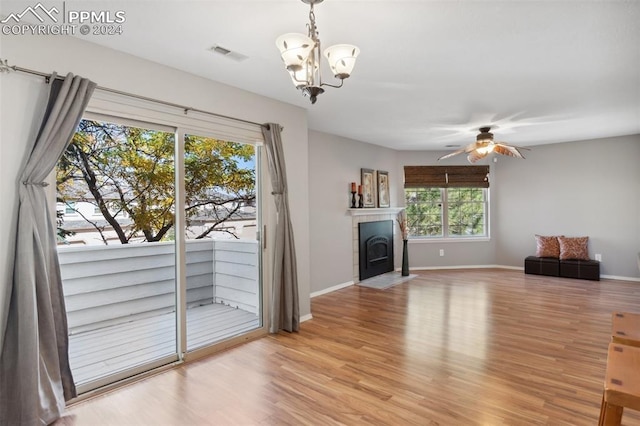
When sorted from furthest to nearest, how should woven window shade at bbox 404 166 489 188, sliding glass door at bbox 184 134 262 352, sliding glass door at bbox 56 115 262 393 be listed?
woven window shade at bbox 404 166 489 188 < sliding glass door at bbox 184 134 262 352 < sliding glass door at bbox 56 115 262 393

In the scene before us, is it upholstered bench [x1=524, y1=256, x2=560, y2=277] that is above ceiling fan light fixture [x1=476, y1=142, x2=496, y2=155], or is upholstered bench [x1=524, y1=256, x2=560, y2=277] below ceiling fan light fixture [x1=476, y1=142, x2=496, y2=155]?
below

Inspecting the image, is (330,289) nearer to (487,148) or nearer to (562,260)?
(487,148)

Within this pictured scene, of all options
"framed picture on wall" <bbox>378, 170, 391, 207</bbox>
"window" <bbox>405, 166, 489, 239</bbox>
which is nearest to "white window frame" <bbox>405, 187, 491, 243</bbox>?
"window" <bbox>405, 166, 489, 239</bbox>

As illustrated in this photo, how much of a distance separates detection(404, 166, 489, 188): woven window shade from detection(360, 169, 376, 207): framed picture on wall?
1.14 meters

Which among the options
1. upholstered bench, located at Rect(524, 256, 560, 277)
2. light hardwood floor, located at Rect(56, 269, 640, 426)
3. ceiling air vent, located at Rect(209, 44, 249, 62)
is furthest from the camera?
upholstered bench, located at Rect(524, 256, 560, 277)

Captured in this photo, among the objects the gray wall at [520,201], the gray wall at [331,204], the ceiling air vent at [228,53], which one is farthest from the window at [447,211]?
the ceiling air vent at [228,53]

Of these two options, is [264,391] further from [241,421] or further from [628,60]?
[628,60]

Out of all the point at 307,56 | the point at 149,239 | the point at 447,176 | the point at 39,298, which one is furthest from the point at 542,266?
the point at 39,298

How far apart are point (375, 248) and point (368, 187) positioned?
118cm

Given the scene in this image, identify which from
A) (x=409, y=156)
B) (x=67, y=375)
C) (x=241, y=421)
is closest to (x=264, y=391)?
(x=241, y=421)

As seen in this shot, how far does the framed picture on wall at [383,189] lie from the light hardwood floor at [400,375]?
8.70ft

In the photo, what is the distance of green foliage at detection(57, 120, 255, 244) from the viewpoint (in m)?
3.24

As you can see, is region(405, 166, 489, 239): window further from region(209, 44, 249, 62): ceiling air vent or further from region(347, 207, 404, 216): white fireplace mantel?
region(209, 44, 249, 62): ceiling air vent

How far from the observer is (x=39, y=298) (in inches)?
83.9
